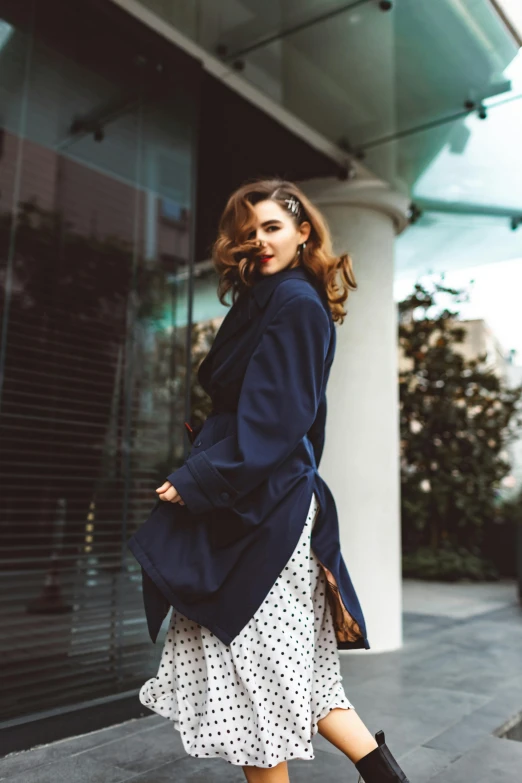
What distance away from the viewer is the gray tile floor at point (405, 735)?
93.0 inches

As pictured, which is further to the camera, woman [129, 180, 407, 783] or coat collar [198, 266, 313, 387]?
coat collar [198, 266, 313, 387]

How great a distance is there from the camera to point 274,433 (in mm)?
1635

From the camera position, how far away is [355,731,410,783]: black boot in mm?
1674

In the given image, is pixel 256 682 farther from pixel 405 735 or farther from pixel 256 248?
pixel 405 735

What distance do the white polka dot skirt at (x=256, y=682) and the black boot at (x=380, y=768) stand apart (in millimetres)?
141

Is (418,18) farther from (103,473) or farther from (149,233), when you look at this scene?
(103,473)

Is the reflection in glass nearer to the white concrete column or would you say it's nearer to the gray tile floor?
the gray tile floor

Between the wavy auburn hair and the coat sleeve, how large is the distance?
0.22 metres

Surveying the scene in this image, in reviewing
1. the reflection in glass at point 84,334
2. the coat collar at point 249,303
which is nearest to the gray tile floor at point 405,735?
the reflection in glass at point 84,334

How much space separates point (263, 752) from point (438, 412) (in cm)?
833

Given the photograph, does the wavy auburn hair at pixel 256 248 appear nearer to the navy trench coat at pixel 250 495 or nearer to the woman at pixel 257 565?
the woman at pixel 257 565

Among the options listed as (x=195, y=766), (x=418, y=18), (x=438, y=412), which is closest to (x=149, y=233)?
(x=418, y=18)

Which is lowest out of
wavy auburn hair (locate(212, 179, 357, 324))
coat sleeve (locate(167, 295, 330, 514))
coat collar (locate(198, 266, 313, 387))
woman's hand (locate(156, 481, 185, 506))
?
woman's hand (locate(156, 481, 185, 506))

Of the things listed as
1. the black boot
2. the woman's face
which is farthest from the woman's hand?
the black boot
